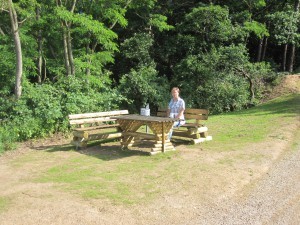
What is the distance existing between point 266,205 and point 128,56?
16.2 metres

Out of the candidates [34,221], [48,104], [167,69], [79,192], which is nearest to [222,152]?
[79,192]

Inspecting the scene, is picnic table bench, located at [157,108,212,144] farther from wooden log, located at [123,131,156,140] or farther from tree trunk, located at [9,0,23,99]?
tree trunk, located at [9,0,23,99]

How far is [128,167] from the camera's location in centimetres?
740

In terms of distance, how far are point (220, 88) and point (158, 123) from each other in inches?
419

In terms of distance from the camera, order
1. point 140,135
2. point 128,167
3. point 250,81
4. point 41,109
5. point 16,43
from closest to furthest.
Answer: point 128,167 < point 140,135 < point 41,109 < point 16,43 < point 250,81

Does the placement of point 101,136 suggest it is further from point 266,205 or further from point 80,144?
point 266,205

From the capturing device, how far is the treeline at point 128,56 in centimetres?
1163

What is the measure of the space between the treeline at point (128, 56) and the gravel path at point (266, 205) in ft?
20.0

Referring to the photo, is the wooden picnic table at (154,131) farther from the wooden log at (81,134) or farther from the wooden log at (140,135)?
the wooden log at (81,134)

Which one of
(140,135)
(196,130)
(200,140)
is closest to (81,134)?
(140,135)

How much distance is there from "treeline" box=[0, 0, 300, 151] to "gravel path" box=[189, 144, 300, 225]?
610 centimetres

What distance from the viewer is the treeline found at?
1163 cm

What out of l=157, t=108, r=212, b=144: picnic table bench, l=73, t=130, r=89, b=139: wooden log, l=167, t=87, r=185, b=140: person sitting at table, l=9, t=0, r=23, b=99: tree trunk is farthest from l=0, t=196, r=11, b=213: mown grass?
l=9, t=0, r=23, b=99: tree trunk

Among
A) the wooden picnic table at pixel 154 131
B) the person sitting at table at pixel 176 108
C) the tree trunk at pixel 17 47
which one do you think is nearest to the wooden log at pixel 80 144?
the wooden picnic table at pixel 154 131
